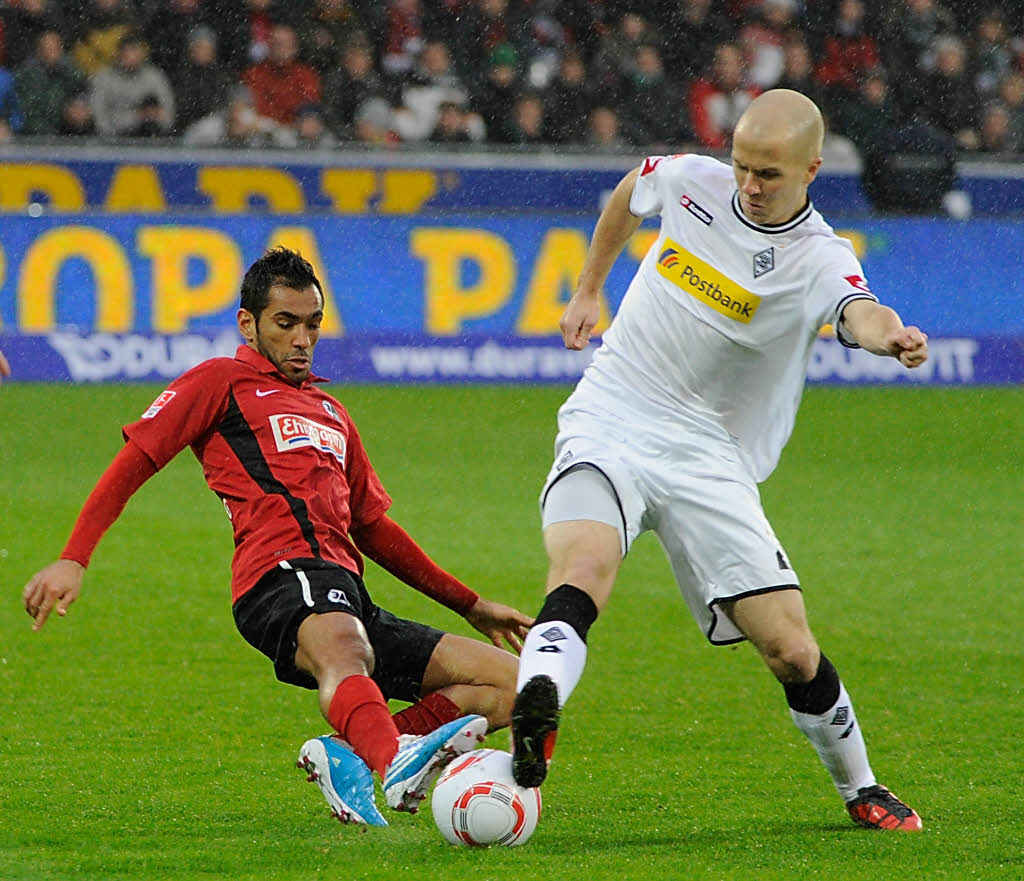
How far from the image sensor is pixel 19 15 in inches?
629

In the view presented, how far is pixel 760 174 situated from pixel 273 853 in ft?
6.76

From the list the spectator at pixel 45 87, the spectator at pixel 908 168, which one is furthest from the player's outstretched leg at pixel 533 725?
the spectator at pixel 45 87

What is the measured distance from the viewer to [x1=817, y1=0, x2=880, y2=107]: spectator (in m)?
18.2

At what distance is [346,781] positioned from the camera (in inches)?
159

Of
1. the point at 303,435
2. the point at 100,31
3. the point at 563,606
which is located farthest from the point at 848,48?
the point at 563,606

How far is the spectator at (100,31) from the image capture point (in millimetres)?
16125

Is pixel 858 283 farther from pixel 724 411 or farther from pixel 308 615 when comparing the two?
pixel 308 615

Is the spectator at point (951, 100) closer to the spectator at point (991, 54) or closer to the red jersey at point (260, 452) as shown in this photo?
the spectator at point (991, 54)

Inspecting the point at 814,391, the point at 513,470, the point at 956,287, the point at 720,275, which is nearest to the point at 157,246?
the point at 513,470

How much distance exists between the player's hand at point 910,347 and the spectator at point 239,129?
1245cm

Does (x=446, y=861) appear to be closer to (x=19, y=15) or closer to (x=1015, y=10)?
(x=19, y=15)

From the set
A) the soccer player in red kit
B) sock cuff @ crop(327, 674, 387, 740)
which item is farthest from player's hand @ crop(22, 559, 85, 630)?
sock cuff @ crop(327, 674, 387, 740)

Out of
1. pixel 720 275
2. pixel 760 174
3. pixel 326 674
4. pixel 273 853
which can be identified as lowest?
pixel 273 853

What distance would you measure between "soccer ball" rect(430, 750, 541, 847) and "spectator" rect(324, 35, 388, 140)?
13060mm
